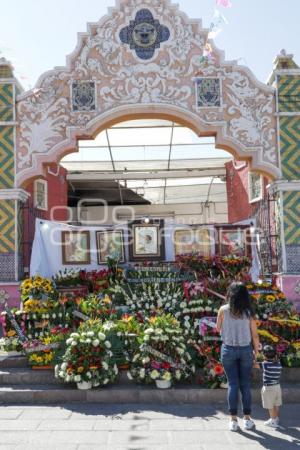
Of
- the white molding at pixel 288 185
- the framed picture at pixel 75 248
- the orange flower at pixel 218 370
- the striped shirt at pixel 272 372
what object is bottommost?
the orange flower at pixel 218 370

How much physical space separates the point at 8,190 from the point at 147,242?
2891mm

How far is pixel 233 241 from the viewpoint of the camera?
10.9m

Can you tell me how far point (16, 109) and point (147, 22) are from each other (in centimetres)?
307

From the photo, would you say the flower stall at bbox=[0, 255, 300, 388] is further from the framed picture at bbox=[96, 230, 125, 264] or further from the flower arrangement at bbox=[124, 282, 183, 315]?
the framed picture at bbox=[96, 230, 125, 264]

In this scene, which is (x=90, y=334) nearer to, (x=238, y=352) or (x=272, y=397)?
(x=238, y=352)

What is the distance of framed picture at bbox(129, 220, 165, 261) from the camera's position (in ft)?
35.6

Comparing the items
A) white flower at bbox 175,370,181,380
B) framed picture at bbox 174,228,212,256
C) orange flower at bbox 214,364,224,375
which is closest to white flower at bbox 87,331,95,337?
white flower at bbox 175,370,181,380

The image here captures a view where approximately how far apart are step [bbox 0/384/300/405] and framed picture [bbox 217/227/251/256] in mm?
4390

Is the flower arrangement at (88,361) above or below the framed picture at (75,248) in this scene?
below

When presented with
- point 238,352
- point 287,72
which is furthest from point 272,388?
point 287,72

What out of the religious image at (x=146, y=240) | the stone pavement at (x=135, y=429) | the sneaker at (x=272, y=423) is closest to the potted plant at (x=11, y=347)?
the stone pavement at (x=135, y=429)

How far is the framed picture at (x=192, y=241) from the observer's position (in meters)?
10.9

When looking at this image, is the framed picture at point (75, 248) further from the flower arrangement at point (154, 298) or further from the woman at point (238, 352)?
the woman at point (238, 352)

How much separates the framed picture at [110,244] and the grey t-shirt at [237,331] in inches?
216
